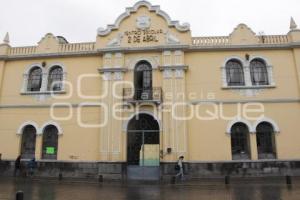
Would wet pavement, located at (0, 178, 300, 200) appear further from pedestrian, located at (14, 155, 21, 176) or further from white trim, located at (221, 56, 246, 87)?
white trim, located at (221, 56, 246, 87)

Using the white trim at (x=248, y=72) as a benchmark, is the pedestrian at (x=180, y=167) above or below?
below

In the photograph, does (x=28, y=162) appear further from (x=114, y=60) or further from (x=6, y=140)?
(x=114, y=60)

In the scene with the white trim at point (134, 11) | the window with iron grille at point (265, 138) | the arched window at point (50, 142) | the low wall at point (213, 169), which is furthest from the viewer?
the white trim at point (134, 11)

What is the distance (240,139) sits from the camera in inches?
680

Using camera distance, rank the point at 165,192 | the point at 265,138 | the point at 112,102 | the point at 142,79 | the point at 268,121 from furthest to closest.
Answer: the point at 142,79 < the point at 112,102 < the point at 265,138 < the point at 268,121 < the point at 165,192

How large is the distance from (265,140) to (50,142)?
1423 centimetres

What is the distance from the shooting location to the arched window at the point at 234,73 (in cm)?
1794

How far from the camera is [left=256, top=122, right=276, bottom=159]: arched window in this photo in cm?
1694

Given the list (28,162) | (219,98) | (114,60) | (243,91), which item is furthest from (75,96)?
(243,91)

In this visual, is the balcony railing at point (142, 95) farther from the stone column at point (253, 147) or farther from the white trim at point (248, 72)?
the stone column at point (253, 147)

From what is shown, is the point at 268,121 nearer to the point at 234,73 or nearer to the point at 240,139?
the point at 240,139

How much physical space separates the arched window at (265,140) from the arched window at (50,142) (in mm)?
13322

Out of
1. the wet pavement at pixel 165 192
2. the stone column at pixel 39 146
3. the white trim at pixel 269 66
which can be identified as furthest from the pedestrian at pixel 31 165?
the white trim at pixel 269 66

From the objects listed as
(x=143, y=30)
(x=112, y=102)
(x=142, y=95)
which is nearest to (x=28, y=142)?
(x=112, y=102)
